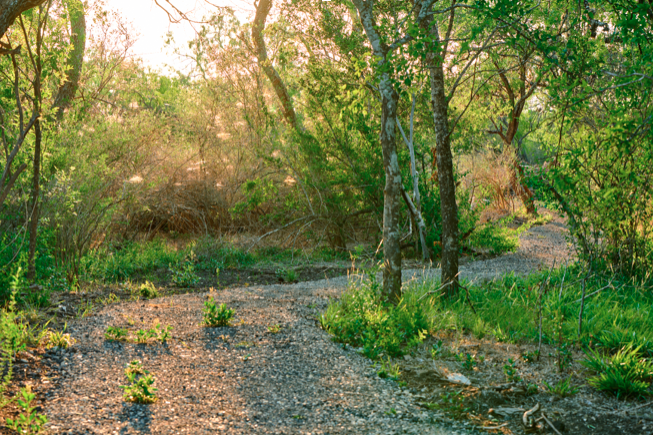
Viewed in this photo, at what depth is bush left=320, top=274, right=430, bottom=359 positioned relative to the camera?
15.8 ft

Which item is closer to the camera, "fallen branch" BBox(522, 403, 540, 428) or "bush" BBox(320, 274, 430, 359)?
"fallen branch" BBox(522, 403, 540, 428)

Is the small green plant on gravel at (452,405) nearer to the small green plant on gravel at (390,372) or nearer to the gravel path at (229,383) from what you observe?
the gravel path at (229,383)

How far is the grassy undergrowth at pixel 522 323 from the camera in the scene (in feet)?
14.0

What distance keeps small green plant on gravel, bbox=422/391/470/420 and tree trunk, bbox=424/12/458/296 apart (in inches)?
72.8

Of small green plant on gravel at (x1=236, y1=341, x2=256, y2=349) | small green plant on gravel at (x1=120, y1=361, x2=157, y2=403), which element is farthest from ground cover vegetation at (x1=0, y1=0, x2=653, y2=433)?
small green plant on gravel at (x1=236, y1=341, x2=256, y2=349)

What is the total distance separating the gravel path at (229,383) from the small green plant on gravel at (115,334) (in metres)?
0.10

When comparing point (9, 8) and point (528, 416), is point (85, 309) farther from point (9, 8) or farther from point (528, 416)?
point (528, 416)

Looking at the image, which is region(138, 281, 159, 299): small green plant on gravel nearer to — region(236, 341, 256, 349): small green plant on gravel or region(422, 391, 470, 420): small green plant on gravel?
region(236, 341, 256, 349): small green plant on gravel

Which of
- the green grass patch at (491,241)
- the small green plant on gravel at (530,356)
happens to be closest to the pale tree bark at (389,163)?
the small green plant on gravel at (530,356)

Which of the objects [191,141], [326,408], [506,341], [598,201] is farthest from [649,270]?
[191,141]

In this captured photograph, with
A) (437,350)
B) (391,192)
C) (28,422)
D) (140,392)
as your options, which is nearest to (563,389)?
(437,350)

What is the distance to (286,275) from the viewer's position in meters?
8.38

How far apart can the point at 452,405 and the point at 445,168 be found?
2759mm

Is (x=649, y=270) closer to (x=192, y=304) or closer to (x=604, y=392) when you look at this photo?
(x=604, y=392)
